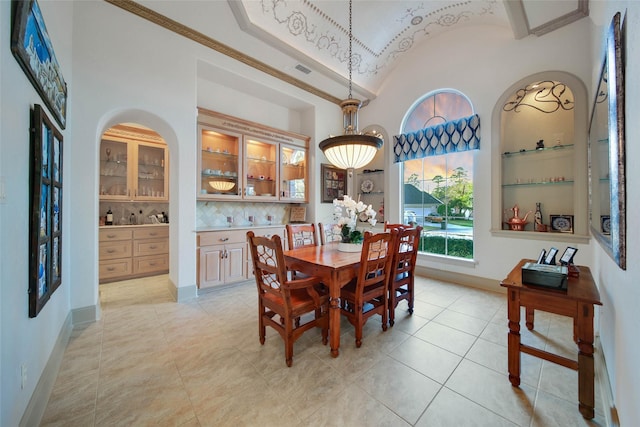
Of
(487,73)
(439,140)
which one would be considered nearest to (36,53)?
(439,140)

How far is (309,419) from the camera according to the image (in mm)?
1393

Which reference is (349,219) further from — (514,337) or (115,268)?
(115,268)

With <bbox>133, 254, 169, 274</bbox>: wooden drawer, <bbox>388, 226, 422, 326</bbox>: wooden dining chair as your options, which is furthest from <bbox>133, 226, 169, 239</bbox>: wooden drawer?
<bbox>388, 226, 422, 326</bbox>: wooden dining chair

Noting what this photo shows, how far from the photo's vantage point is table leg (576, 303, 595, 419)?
138cm

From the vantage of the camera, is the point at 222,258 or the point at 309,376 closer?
the point at 309,376

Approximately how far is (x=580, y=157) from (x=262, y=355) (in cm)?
403

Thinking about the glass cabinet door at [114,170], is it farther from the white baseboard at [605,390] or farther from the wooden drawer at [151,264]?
the white baseboard at [605,390]

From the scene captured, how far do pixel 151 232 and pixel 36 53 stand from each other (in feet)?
10.9

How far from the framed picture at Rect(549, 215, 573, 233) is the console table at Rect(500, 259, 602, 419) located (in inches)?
66.1

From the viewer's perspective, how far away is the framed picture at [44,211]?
1432 millimetres

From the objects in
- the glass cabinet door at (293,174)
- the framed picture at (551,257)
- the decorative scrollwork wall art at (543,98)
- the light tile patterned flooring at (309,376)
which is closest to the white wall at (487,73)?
the decorative scrollwork wall art at (543,98)

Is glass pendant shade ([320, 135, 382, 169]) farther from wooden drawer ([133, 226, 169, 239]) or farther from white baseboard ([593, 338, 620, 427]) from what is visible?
wooden drawer ([133, 226, 169, 239])

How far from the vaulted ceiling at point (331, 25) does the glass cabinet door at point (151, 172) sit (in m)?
2.22

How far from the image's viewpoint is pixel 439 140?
3.97m
